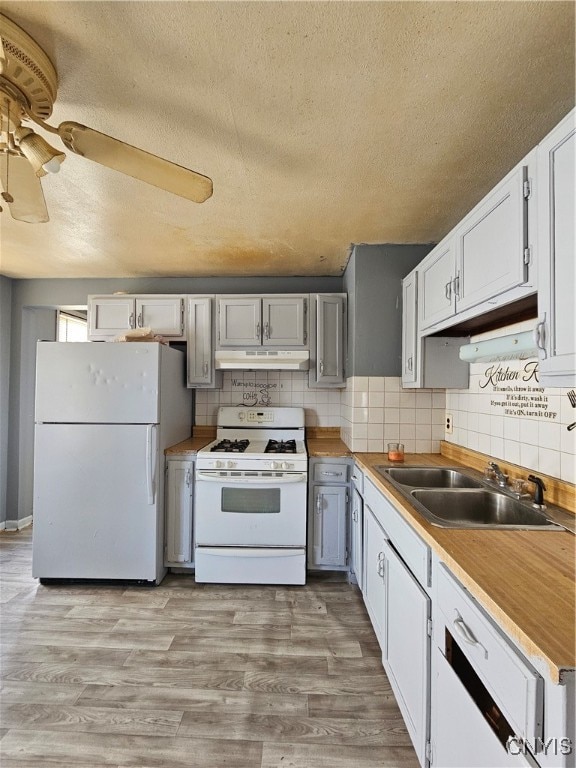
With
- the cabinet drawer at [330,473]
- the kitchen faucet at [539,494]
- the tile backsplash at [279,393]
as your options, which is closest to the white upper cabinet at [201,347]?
the tile backsplash at [279,393]

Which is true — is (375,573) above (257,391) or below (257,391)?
below

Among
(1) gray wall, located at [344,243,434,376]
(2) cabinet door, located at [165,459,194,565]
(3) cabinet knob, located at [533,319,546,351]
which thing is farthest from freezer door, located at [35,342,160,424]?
(3) cabinet knob, located at [533,319,546,351]

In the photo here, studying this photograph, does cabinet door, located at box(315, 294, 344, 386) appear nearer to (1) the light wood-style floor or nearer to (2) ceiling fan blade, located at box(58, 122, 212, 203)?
(1) the light wood-style floor

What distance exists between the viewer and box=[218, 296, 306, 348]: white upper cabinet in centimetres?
298

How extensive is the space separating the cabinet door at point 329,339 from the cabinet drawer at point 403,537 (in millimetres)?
1175

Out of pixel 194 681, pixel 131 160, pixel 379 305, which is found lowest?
pixel 194 681

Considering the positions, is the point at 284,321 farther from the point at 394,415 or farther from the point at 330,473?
the point at 330,473

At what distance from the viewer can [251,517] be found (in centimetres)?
249

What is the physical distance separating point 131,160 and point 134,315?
2089 millimetres

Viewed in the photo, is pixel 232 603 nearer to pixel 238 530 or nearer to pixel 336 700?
pixel 238 530

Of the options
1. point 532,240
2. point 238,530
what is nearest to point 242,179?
point 532,240

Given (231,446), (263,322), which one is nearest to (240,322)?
(263,322)

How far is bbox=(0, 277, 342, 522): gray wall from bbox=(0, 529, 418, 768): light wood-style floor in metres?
1.37

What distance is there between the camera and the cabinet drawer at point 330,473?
256cm
